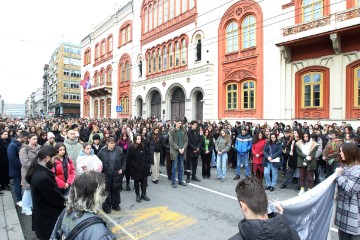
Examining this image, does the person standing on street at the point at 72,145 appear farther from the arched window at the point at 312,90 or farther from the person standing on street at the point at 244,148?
the arched window at the point at 312,90

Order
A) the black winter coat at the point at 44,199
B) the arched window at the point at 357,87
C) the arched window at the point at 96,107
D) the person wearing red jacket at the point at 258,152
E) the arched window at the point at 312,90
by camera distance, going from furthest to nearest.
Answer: the arched window at the point at 96,107
the arched window at the point at 312,90
the arched window at the point at 357,87
the person wearing red jacket at the point at 258,152
the black winter coat at the point at 44,199

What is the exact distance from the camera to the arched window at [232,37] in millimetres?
17897

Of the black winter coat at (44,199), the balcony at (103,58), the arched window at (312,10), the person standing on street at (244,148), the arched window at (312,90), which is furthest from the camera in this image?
the balcony at (103,58)

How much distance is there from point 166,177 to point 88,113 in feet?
116

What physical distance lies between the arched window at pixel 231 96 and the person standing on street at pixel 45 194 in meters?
15.5

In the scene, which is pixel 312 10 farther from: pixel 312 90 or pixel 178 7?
pixel 178 7

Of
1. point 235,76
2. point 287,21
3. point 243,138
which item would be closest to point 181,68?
point 235,76

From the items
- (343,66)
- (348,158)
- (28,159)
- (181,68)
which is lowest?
(28,159)

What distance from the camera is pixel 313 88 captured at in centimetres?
1419

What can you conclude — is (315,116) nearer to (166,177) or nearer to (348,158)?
(166,177)

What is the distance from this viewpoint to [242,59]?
17344 millimetres

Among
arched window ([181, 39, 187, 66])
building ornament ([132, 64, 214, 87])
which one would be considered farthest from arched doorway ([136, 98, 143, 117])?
arched window ([181, 39, 187, 66])

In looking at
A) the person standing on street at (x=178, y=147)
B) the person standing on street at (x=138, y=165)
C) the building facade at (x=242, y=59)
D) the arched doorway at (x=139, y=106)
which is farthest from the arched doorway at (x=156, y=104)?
the person standing on street at (x=138, y=165)

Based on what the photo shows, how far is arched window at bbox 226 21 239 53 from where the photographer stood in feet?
58.7
